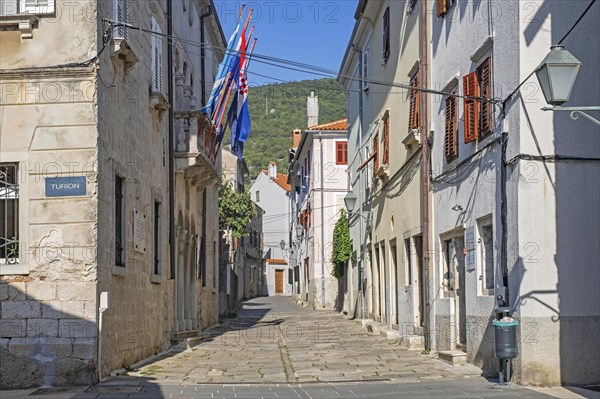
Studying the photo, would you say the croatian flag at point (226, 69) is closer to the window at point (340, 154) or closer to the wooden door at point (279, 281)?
the window at point (340, 154)

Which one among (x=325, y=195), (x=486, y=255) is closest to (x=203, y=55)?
(x=486, y=255)

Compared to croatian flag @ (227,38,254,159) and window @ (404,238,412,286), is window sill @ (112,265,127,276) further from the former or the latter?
croatian flag @ (227,38,254,159)

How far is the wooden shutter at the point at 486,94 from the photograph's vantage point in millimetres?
13004

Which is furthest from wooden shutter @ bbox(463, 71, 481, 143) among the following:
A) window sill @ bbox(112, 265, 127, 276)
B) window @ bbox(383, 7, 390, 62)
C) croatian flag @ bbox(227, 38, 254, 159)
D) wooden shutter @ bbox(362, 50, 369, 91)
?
wooden shutter @ bbox(362, 50, 369, 91)

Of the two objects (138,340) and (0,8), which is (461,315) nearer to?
(138,340)

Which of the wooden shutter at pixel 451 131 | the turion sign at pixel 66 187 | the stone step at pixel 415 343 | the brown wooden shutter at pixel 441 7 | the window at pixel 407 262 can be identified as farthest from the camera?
the window at pixel 407 262

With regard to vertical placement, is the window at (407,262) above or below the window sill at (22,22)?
below

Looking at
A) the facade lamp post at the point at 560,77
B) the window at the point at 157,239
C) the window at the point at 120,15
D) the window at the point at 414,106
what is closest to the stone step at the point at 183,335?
the window at the point at 157,239

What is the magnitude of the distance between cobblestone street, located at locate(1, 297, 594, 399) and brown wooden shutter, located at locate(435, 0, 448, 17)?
640 cm

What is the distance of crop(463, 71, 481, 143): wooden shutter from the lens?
1370cm

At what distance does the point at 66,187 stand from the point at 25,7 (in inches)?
109

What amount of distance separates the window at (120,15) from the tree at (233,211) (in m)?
30.8

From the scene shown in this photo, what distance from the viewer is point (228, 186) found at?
4731cm

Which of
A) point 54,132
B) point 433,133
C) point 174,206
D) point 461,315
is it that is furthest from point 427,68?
point 54,132
